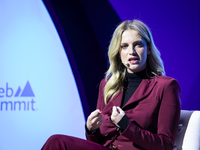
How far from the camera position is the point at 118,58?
1756mm

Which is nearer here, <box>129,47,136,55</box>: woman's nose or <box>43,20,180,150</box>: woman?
<box>43,20,180,150</box>: woman

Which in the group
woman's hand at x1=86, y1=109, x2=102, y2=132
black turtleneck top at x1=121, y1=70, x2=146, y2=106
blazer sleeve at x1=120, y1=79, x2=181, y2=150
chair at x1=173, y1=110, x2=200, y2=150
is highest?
black turtleneck top at x1=121, y1=70, x2=146, y2=106

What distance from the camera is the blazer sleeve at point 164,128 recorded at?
123cm

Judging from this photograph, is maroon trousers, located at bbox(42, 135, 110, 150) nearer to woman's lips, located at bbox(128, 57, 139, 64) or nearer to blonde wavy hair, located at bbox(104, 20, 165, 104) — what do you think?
blonde wavy hair, located at bbox(104, 20, 165, 104)

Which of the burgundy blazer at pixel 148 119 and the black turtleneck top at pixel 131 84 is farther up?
the black turtleneck top at pixel 131 84

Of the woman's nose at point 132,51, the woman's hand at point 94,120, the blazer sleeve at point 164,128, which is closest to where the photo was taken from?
the blazer sleeve at point 164,128

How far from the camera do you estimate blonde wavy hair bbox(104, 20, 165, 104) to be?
1.54 m

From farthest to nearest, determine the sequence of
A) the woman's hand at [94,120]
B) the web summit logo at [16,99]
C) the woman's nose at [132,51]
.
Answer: the web summit logo at [16,99] → the woman's nose at [132,51] → the woman's hand at [94,120]

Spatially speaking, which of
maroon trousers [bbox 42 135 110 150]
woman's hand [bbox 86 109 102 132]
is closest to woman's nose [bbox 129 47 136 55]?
woman's hand [bbox 86 109 102 132]

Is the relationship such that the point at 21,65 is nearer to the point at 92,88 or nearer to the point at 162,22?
the point at 92,88

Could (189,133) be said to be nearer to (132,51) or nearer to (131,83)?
(131,83)

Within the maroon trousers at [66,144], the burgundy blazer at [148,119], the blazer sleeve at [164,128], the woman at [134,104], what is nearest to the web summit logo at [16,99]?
the woman at [134,104]

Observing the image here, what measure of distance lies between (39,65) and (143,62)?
Answer: 176 cm

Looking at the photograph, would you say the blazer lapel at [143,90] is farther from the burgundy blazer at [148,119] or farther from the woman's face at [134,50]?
the woman's face at [134,50]
